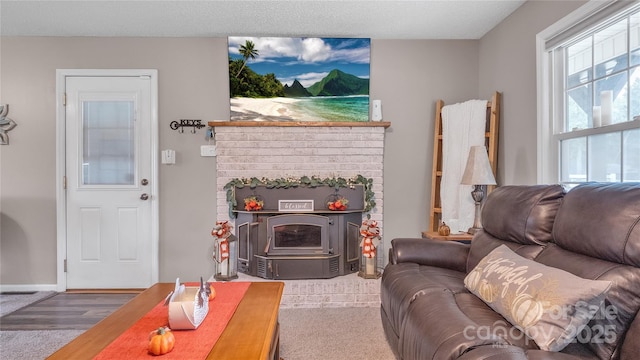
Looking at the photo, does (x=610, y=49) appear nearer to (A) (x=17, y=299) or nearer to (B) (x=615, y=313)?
(B) (x=615, y=313)

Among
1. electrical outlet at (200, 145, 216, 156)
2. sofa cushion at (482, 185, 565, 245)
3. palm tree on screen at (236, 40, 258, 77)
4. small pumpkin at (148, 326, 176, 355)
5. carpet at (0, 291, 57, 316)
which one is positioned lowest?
carpet at (0, 291, 57, 316)

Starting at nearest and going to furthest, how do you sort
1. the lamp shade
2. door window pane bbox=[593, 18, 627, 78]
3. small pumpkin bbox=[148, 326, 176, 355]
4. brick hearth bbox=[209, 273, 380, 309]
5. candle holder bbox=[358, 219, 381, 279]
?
small pumpkin bbox=[148, 326, 176, 355], door window pane bbox=[593, 18, 627, 78], the lamp shade, brick hearth bbox=[209, 273, 380, 309], candle holder bbox=[358, 219, 381, 279]

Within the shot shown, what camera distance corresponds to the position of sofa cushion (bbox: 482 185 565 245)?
6.05 feet

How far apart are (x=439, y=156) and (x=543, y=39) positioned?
136cm

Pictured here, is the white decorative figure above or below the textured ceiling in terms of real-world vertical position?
below

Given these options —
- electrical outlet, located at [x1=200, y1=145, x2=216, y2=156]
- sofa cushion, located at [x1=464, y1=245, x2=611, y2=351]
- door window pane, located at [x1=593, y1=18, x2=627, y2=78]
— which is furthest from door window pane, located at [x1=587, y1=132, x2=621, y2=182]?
electrical outlet, located at [x1=200, y1=145, x2=216, y2=156]

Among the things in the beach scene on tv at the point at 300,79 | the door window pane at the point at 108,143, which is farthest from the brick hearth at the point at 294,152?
the door window pane at the point at 108,143

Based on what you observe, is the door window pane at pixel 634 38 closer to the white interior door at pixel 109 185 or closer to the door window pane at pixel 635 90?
the door window pane at pixel 635 90

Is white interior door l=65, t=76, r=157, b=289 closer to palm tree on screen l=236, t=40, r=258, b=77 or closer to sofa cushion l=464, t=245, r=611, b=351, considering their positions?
palm tree on screen l=236, t=40, r=258, b=77

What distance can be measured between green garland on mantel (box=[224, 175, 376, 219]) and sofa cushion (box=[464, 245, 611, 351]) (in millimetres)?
1926

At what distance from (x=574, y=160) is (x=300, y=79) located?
94.3 inches

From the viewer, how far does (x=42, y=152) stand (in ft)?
12.0

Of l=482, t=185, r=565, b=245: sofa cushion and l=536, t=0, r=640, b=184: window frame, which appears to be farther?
l=536, t=0, r=640, b=184: window frame

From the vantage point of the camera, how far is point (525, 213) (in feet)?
6.34
